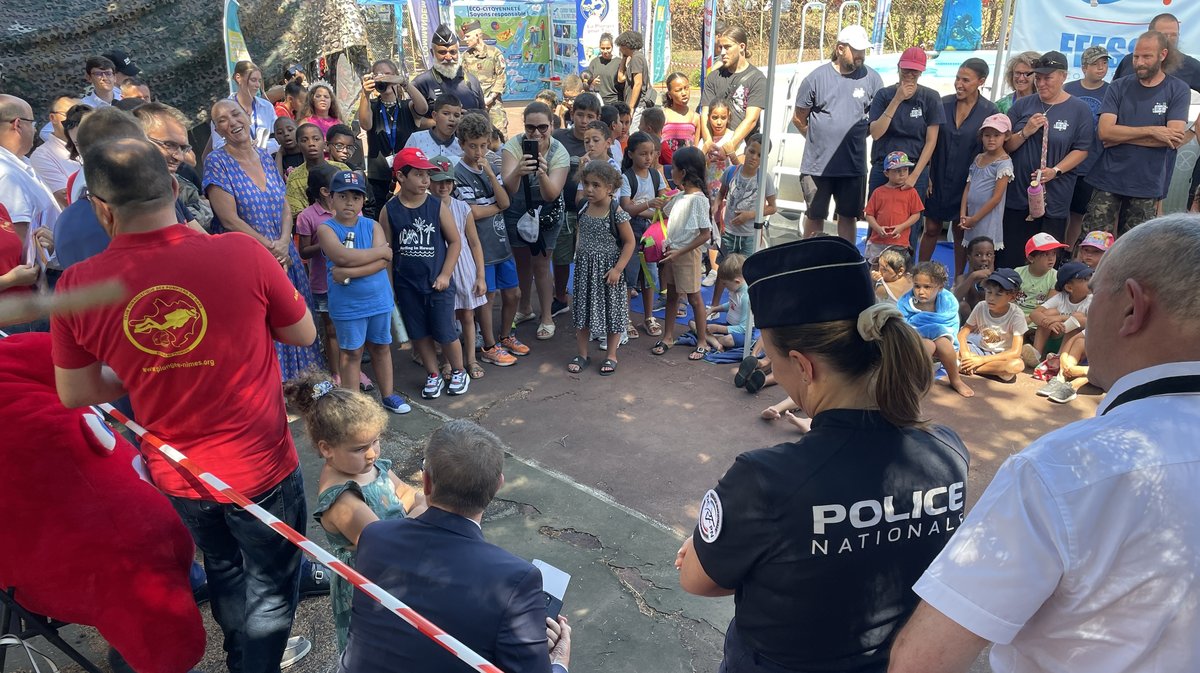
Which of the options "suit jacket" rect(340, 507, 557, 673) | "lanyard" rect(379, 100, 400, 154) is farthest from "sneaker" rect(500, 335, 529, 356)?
"suit jacket" rect(340, 507, 557, 673)

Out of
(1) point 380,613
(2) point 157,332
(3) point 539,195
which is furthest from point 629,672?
(3) point 539,195

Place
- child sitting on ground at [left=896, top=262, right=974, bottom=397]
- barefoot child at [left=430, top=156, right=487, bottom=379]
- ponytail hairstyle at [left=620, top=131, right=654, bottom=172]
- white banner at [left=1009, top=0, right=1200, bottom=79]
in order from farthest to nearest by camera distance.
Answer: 1. white banner at [left=1009, top=0, right=1200, bottom=79]
2. ponytail hairstyle at [left=620, top=131, right=654, bottom=172]
3. child sitting on ground at [left=896, top=262, right=974, bottom=397]
4. barefoot child at [left=430, top=156, right=487, bottom=379]

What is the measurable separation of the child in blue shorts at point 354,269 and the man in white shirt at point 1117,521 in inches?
174

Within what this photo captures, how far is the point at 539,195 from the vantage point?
255 inches

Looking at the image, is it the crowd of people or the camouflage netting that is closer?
the crowd of people

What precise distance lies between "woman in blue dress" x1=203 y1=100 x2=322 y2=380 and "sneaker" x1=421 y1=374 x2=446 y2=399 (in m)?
0.87

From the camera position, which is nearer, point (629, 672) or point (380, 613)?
point (380, 613)

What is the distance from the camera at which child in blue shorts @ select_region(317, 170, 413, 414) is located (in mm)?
5059

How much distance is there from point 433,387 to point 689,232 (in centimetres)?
231

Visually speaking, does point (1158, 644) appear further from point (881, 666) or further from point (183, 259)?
point (183, 259)

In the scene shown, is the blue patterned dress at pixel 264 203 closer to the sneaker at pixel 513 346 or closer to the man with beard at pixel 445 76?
the sneaker at pixel 513 346

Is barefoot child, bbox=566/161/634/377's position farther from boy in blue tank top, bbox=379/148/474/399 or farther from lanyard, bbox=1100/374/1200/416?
lanyard, bbox=1100/374/1200/416

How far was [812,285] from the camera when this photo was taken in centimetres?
170

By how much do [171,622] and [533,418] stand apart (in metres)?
3.06
